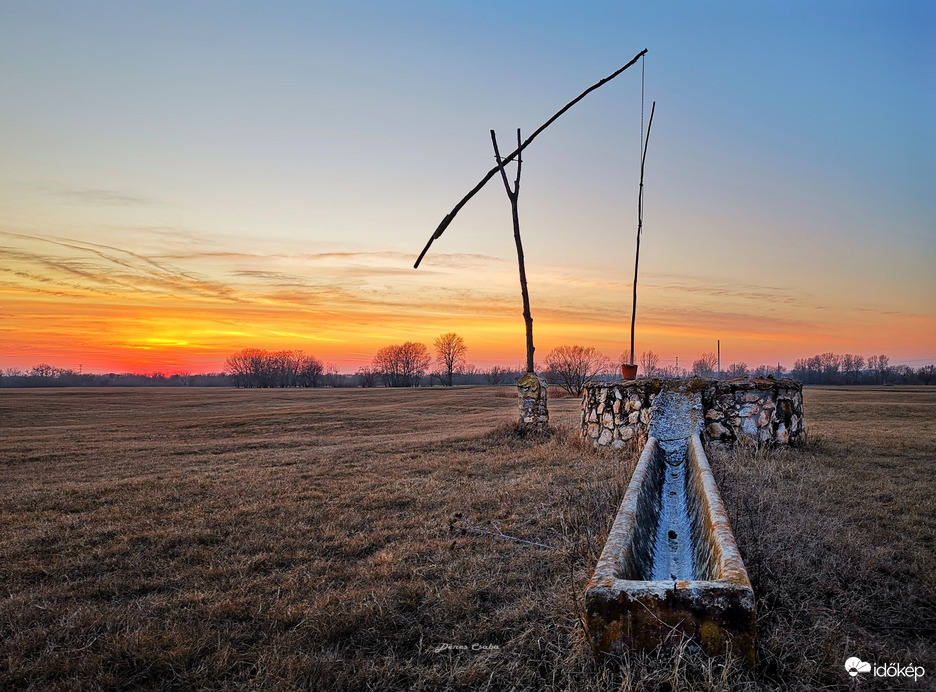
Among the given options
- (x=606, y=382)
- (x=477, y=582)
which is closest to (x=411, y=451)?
(x=606, y=382)

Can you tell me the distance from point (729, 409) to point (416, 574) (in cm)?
671

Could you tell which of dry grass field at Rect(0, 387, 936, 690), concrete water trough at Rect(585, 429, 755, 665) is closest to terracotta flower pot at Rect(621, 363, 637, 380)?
dry grass field at Rect(0, 387, 936, 690)

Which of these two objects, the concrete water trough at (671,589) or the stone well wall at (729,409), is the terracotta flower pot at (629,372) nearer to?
the stone well wall at (729,409)

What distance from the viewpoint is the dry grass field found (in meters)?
2.64

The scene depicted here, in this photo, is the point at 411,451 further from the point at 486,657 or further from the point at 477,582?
the point at 486,657

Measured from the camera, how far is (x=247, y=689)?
2592mm

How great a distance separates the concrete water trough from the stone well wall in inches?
172

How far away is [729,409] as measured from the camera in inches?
343

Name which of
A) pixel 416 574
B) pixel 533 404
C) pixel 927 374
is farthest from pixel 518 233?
pixel 927 374

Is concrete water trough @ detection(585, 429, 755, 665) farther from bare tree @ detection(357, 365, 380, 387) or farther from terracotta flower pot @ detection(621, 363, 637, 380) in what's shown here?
bare tree @ detection(357, 365, 380, 387)

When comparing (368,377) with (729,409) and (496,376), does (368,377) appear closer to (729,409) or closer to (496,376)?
(496,376)

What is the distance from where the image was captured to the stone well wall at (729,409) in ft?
28.3

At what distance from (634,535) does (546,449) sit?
5.97 metres

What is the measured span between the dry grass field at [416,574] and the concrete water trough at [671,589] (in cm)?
10
